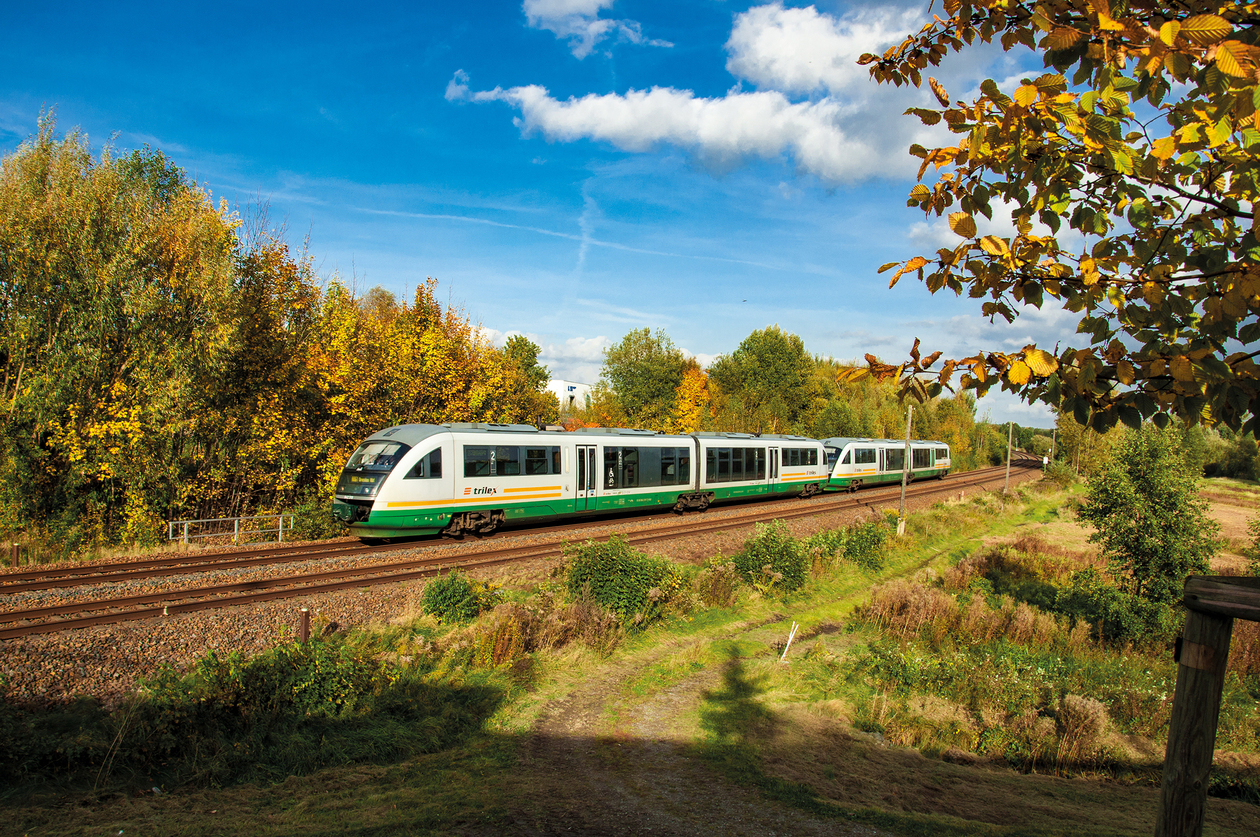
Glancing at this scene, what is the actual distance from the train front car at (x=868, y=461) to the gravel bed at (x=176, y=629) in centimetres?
2535

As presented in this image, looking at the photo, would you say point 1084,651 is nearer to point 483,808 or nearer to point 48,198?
point 483,808

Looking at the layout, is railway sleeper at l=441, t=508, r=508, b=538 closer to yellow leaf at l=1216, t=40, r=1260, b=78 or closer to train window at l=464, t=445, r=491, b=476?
train window at l=464, t=445, r=491, b=476

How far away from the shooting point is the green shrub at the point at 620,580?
13.2 meters

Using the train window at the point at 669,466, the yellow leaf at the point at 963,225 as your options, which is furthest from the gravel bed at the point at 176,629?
the yellow leaf at the point at 963,225

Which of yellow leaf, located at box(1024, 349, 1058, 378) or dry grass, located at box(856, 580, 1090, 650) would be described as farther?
dry grass, located at box(856, 580, 1090, 650)

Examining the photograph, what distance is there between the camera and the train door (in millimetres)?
20359

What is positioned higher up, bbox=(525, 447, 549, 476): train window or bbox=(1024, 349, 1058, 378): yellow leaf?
bbox=(1024, 349, 1058, 378): yellow leaf

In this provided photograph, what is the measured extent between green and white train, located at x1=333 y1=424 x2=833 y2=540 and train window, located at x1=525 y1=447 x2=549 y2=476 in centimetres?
3

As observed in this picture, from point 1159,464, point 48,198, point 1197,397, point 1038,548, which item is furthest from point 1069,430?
point 48,198

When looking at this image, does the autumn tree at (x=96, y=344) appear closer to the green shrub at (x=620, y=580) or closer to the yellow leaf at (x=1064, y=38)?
the green shrub at (x=620, y=580)

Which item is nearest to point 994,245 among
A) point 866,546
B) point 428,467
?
point 428,467

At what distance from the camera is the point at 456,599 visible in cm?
1213

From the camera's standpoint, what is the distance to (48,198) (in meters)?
20.4

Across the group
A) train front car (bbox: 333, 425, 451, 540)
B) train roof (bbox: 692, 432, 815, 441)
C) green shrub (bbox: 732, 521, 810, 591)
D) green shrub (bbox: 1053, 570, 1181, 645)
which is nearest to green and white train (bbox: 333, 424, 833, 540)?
train front car (bbox: 333, 425, 451, 540)
